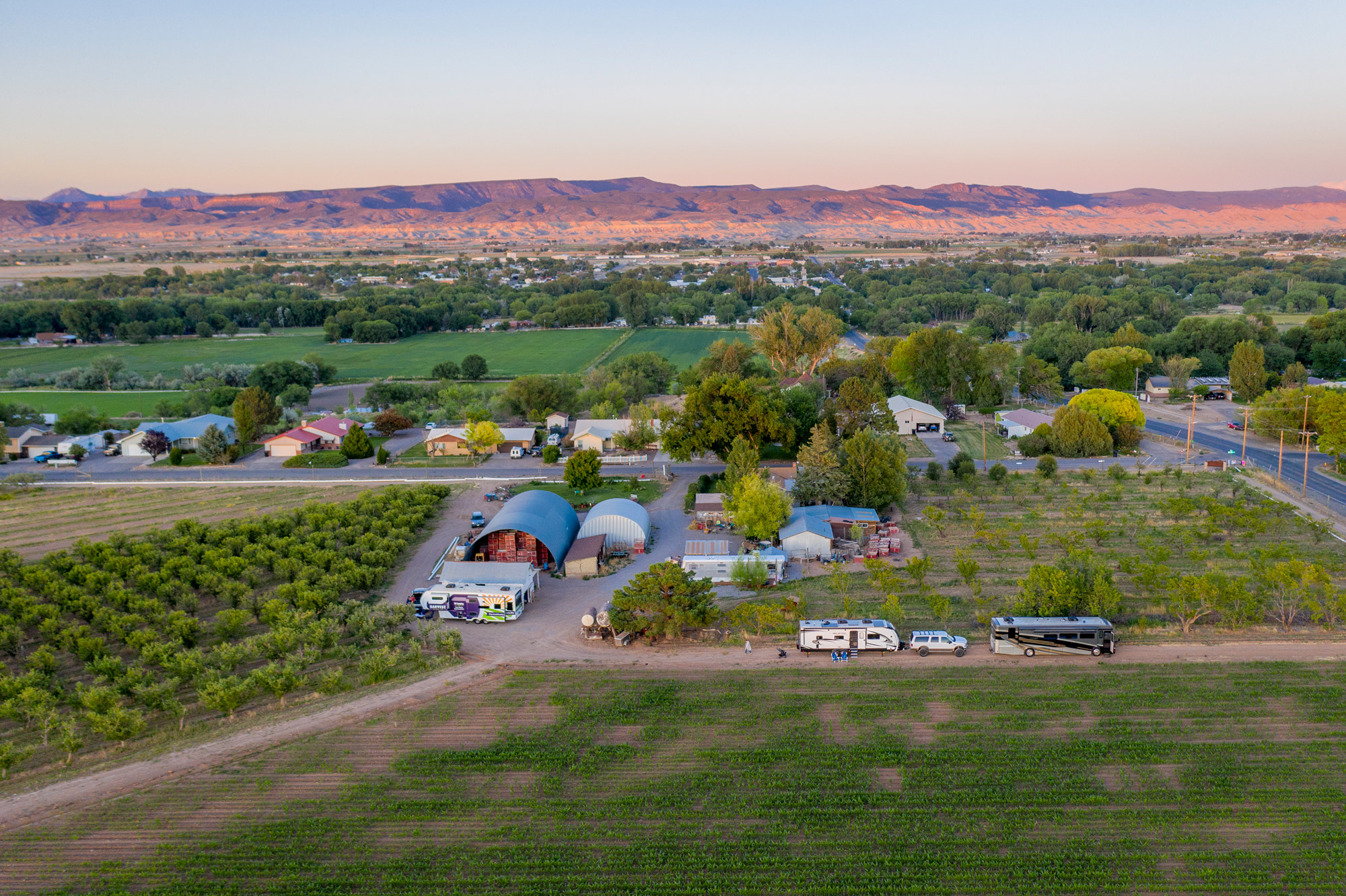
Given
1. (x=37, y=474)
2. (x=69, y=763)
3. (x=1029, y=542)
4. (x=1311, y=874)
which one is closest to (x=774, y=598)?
(x=1029, y=542)

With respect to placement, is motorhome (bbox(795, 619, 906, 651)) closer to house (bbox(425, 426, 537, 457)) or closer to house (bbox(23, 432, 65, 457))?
house (bbox(425, 426, 537, 457))

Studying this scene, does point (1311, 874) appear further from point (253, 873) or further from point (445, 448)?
point (445, 448)

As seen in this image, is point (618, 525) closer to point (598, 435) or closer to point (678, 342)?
point (598, 435)

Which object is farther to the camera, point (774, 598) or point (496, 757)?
point (774, 598)

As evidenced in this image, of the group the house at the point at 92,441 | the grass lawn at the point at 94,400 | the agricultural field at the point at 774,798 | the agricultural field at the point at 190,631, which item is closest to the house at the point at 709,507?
the agricultural field at the point at 190,631

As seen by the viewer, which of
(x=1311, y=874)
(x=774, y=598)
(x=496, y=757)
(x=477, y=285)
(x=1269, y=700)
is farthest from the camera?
(x=477, y=285)

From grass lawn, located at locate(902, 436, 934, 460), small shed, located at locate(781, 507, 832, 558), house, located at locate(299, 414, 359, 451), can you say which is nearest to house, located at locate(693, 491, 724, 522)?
small shed, located at locate(781, 507, 832, 558)
